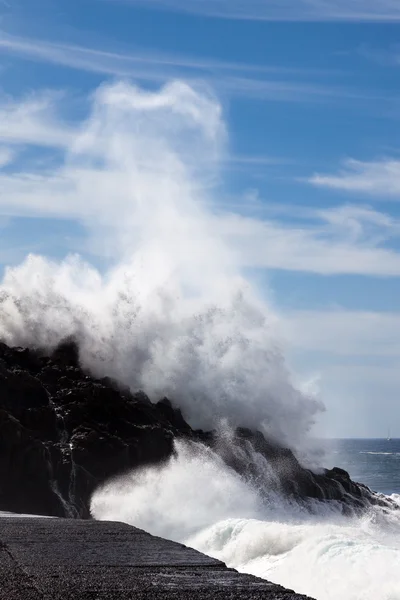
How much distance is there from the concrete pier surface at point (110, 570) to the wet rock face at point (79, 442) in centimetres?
1042


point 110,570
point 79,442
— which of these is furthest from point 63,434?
point 110,570

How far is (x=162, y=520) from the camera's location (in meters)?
21.0

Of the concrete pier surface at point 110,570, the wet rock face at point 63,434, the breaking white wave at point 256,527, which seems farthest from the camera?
the wet rock face at point 63,434

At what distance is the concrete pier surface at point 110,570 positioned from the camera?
17.6 feet

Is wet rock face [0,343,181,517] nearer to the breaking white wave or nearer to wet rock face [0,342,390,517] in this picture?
wet rock face [0,342,390,517]

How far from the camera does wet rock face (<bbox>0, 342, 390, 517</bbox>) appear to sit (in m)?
18.9

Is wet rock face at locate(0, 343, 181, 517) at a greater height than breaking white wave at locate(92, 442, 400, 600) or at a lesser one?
greater

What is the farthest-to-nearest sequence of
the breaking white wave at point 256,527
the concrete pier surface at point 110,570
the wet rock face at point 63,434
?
the wet rock face at point 63,434, the breaking white wave at point 256,527, the concrete pier surface at point 110,570

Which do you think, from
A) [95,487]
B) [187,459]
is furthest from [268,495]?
[95,487]

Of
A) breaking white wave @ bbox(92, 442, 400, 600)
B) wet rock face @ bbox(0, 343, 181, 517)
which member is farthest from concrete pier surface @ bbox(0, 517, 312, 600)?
wet rock face @ bbox(0, 343, 181, 517)

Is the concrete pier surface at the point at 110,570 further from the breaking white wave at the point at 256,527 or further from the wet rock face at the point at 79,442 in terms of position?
the wet rock face at the point at 79,442

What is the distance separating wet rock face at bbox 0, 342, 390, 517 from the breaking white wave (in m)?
0.58

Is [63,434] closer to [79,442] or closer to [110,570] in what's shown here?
[79,442]

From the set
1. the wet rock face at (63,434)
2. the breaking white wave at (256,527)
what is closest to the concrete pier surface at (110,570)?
the breaking white wave at (256,527)
